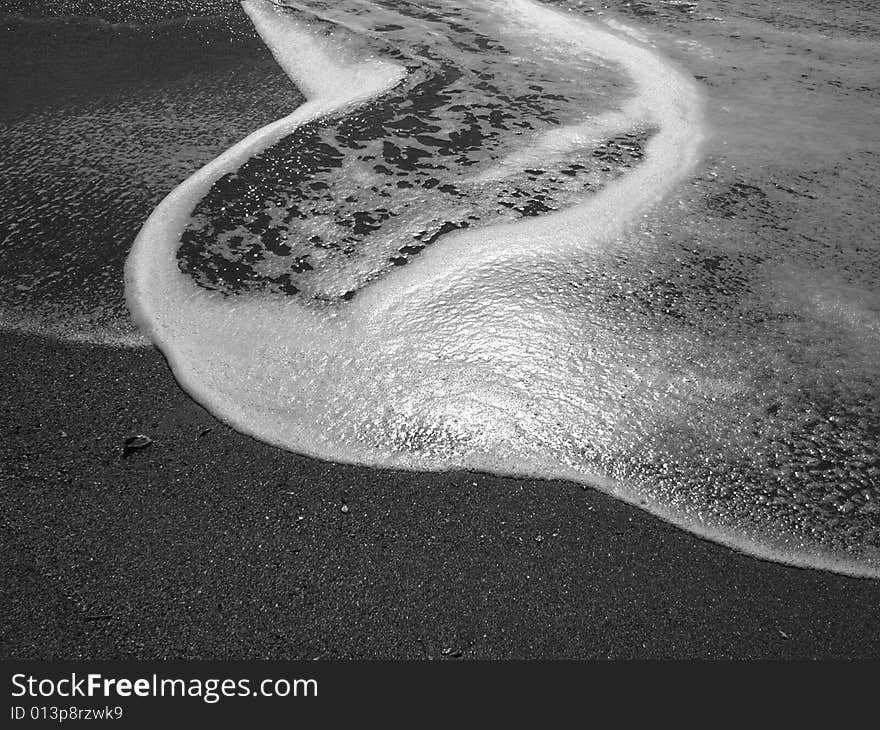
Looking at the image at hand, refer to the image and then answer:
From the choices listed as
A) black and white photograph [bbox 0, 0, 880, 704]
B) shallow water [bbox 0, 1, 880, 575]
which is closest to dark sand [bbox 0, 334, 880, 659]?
black and white photograph [bbox 0, 0, 880, 704]

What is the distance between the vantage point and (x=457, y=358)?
2.62 meters

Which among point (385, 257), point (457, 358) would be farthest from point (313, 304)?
point (457, 358)

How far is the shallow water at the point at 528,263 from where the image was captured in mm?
2334

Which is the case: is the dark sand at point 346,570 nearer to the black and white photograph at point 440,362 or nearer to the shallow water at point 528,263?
the black and white photograph at point 440,362

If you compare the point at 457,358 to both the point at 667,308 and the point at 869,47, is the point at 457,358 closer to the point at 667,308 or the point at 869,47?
the point at 667,308

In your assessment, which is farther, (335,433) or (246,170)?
(246,170)

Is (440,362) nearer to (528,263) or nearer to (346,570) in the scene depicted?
(528,263)

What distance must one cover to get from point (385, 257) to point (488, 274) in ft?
1.41

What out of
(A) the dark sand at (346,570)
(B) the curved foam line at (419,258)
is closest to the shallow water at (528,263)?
(B) the curved foam line at (419,258)

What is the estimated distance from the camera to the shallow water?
7.66 feet

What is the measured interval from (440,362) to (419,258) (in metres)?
0.65

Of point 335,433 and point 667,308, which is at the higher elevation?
point 667,308

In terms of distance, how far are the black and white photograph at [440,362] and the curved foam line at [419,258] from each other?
0.02 m

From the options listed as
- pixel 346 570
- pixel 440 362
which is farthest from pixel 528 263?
pixel 346 570
